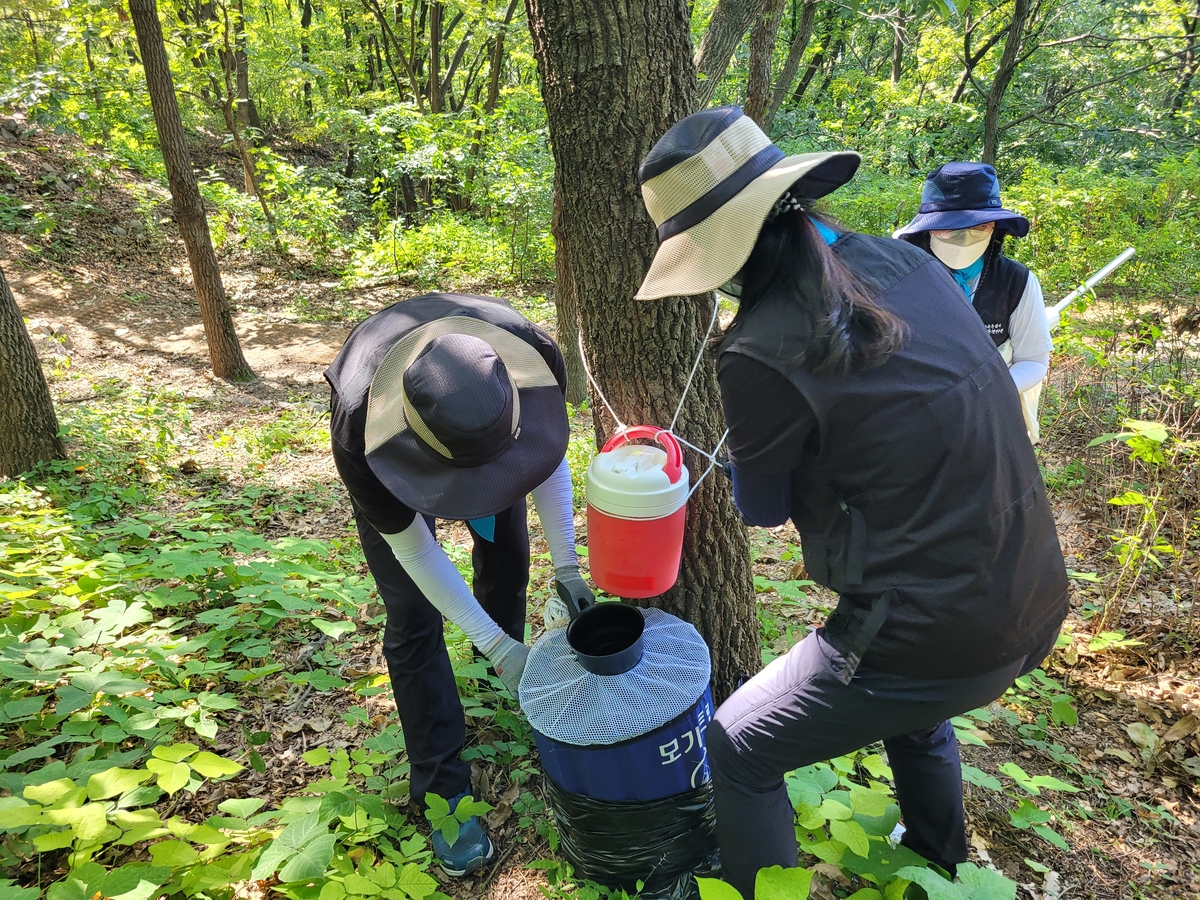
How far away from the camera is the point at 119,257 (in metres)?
9.97

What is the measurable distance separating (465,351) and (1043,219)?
26.3 feet

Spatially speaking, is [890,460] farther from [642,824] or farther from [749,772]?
[642,824]

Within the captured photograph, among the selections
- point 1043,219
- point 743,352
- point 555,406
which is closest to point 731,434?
point 743,352

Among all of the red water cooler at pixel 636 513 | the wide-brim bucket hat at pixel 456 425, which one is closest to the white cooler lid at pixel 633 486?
the red water cooler at pixel 636 513

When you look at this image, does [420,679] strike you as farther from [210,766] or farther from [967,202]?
[967,202]

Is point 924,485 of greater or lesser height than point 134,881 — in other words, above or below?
above

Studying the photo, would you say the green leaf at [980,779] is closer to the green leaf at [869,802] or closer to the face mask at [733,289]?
the green leaf at [869,802]

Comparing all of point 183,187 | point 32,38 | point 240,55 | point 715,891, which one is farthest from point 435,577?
point 240,55

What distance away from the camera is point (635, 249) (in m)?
1.93

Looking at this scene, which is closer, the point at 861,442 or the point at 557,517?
the point at 861,442

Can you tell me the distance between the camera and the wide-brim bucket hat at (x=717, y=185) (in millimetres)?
1214

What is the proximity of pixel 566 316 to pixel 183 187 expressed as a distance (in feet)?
14.0

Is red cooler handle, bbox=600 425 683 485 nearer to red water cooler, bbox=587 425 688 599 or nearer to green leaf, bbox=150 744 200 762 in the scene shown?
red water cooler, bbox=587 425 688 599

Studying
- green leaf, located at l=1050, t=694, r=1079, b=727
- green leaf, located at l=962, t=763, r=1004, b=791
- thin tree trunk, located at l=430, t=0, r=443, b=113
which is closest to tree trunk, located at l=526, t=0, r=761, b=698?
green leaf, located at l=962, t=763, r=1004, b=791
